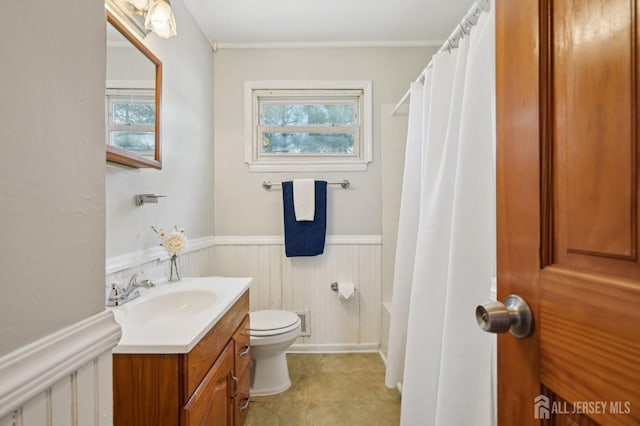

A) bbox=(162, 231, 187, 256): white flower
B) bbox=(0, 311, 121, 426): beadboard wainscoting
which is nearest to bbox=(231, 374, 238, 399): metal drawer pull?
bbox=(162, 231, 187, 256): white flower

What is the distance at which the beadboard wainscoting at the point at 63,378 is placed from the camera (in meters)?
0.39

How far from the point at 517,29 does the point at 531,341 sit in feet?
1.75

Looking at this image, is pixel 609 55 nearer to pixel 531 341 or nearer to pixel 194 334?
pixel 531 341

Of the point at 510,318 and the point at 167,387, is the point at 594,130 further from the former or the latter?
the point at 167,387

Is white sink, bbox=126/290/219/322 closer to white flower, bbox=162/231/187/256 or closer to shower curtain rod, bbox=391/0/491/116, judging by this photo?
white flower, bbox=162/231/187/256

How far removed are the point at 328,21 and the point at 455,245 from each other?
1862 mm

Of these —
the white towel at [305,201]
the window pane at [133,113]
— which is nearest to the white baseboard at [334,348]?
the white towel at [305,201]

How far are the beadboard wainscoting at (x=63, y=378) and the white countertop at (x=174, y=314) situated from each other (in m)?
0.29

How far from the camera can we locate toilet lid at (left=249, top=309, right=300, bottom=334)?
5.94 ft

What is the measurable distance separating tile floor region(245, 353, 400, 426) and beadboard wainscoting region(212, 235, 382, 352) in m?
0.19

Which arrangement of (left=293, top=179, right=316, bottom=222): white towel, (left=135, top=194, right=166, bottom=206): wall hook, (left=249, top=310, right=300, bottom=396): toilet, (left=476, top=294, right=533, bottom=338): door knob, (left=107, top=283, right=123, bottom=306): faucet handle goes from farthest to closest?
1. (left=293, top=179, right=316, bottom=222): white towel
2. (left=249, top=310, right=300, bottom=396): toilet
3. (left=135, top=194, right=166, bottom=206): wall hook
4. (left=107, top=283, right=123, bottom=306): faucet handle
5. (left=476, top=294, right=533, bottom=338): door knob

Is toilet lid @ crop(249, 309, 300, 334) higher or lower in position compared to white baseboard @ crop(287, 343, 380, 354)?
higher

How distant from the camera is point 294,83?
7.93ft

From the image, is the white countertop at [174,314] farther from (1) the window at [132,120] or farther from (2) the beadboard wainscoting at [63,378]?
(1) the window at [132,120]
